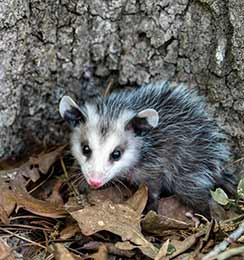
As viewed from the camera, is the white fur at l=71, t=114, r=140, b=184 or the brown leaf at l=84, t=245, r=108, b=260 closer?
the brown leaf at l=84, t=245, r=108, b=260

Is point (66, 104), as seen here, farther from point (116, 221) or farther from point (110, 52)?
point (116, 221)

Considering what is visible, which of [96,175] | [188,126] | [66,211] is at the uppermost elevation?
[188,126]

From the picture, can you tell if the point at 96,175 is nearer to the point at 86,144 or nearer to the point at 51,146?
the point at 86,144

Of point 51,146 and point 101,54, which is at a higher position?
point 101,54

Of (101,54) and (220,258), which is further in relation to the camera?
(101,54)

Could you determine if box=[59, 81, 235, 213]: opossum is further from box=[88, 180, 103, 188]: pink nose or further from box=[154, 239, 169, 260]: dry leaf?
box=[154, 239, 169, 260]: dry leaf

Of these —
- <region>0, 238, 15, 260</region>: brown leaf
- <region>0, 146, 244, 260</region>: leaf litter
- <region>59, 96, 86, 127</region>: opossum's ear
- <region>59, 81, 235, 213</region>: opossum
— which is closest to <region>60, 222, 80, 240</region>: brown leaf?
<region>0, 146, 244, 260</region>: leaf litter

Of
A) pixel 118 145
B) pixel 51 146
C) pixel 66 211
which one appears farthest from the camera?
pixel 51 146

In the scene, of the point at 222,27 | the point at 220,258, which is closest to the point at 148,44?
the point at 222,27

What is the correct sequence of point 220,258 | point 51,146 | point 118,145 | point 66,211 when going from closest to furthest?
point 220,258, point 66,211, point 118,145, point 51,146
